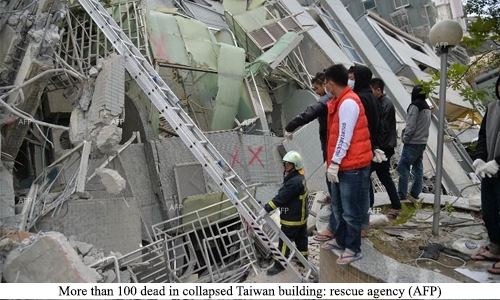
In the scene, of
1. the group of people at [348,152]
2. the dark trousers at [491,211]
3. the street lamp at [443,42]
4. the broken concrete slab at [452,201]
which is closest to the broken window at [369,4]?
the broken concrete slab at [452,201]

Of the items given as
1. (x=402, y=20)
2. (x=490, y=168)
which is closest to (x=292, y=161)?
(x=490, y=168)

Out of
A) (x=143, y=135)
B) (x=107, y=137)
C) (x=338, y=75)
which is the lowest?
(x=143, y=135)

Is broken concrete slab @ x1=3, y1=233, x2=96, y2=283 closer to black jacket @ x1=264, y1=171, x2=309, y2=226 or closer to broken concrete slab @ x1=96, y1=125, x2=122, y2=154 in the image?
broken concrete slab @ x1=96, y1=125, x2=122, y2=154

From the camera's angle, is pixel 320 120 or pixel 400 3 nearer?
pixel 320 120

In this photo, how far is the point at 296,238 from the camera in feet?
18.2

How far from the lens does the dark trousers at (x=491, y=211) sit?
4.10 meters

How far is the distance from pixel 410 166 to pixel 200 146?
2813 mm

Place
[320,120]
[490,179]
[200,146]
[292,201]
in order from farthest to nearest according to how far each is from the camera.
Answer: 1. [200,146]
2. [292,201]
3. [320,120]
4. [490,179]

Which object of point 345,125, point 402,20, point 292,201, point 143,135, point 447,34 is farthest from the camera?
point 402,20

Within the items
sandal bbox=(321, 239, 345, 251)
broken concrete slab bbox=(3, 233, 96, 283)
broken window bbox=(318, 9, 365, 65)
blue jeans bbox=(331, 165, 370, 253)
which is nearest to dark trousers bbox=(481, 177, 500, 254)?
blue jeans bbox=(331, 165, 370, 253)

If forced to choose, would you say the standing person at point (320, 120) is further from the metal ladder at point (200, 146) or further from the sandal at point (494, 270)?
the sandal at point (494, 270)

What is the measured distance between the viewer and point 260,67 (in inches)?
385

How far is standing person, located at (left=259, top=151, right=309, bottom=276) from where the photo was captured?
5.20 meters
